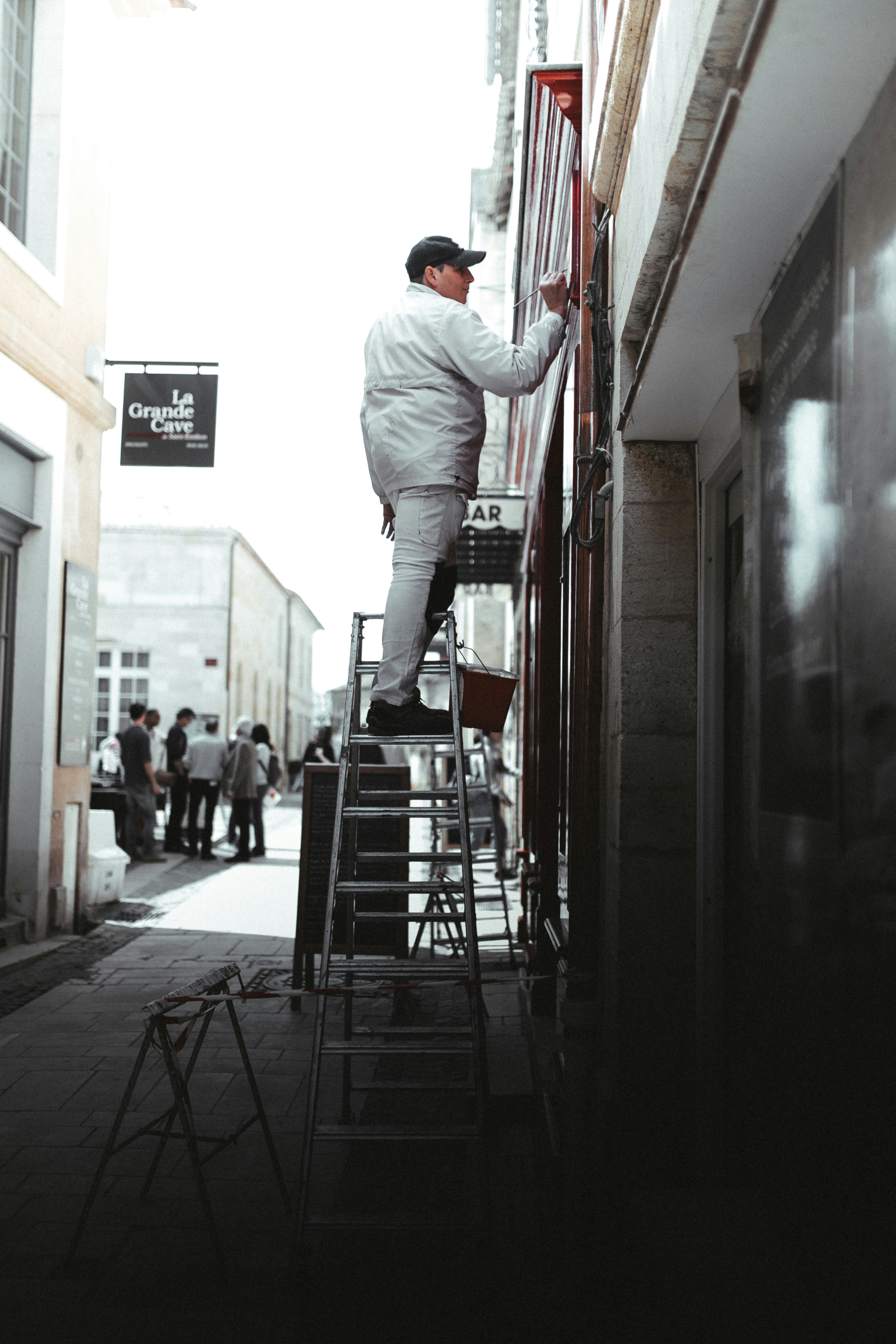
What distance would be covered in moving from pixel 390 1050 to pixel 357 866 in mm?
2948

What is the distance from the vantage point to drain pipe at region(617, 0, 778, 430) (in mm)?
1906

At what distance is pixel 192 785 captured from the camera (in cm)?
1390

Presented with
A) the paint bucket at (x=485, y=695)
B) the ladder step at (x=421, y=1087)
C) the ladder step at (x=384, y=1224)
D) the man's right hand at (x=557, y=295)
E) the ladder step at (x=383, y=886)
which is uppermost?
the man's right hand at (x=557, y=295)

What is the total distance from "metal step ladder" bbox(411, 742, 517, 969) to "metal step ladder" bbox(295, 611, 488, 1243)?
0.23 meters

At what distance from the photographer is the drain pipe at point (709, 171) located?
1.91 m

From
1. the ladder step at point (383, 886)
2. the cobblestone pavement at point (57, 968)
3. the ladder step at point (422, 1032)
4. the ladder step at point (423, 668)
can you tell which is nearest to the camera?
the ladder step at point (422, 1032)

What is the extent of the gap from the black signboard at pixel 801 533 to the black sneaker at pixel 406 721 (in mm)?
2016

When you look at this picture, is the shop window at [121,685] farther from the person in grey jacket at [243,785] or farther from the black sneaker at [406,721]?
the black sneaker at [406,721]

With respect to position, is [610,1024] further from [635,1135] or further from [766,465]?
[766,465]

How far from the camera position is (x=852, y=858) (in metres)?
1.88

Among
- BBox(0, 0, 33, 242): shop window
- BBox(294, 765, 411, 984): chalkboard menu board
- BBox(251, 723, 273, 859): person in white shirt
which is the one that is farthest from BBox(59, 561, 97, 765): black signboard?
BBox(251, 723, 273, 859): person in white shirt

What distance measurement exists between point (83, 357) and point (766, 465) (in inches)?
297

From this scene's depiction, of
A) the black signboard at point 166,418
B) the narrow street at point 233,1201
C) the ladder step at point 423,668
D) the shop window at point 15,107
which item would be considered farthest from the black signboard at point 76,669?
the ladder step at point 423,668

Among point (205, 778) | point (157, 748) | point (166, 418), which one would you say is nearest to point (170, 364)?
point (166, 418)
